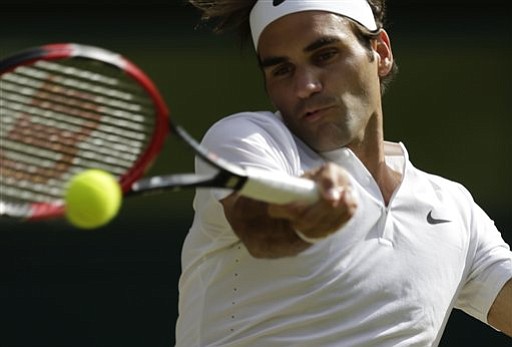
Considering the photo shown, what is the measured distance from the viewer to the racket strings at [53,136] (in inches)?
113

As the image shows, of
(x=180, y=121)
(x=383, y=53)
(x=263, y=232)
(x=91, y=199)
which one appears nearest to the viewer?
(x=91, y=199)

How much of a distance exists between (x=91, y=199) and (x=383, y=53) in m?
1.47

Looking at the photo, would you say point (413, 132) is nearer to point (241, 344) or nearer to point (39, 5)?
point (39, 5)

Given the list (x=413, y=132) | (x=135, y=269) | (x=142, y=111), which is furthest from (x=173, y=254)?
(x=142, y=111)

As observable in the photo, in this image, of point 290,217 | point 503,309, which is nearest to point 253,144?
point 290,217

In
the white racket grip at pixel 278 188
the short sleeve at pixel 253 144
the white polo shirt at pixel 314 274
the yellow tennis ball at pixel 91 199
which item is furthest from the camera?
the white polo shirt at pixel 314 274

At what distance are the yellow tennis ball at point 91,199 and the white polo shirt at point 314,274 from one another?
0.56 m

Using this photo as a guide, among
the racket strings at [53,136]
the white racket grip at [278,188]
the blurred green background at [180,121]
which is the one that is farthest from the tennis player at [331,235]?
the blurred green background at [180,121]

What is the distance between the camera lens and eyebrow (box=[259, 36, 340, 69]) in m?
3.40

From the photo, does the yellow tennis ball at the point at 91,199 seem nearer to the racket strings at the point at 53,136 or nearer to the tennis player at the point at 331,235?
the racket strings at the point at 53,136

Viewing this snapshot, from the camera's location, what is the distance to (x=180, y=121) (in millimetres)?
6336

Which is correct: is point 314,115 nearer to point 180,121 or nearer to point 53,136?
point 53,136

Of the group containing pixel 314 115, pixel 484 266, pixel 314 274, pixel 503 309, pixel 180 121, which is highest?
pixel 314 115

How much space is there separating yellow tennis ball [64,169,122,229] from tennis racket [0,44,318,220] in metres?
0.13
